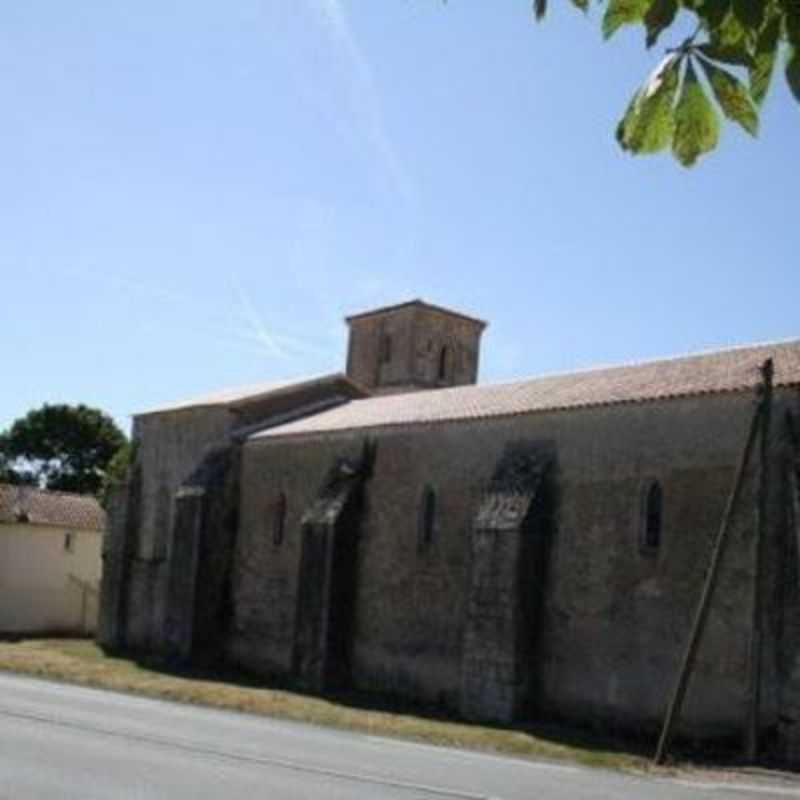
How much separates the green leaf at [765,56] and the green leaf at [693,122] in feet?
0.32

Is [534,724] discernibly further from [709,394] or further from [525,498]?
[709,394]

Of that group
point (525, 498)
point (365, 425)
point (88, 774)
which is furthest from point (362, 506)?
point (88, 774)

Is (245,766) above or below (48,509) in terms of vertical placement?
below

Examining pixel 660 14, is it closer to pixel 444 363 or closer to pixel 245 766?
pixel 245 766

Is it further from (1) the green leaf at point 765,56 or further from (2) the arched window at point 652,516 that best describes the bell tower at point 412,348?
(1) the green leaf at point 765,56

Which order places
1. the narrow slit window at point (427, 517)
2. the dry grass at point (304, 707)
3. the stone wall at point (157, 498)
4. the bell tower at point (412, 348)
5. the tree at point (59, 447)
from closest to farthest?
the dry grass at point (304, 707), the narrow slit window at point (427, 517), the stone wall at point (157, 498), the bell tower at point (412, 348), the tree at point (59, 447)

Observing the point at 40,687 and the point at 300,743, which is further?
the point at 40,687

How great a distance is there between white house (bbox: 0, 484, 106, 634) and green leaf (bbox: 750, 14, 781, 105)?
43.9 metres

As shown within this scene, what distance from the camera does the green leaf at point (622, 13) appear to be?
2648 mm

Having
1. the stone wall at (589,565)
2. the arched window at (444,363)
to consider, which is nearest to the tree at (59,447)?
the arched window at (444,363)

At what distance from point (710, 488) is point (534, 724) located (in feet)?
17.5

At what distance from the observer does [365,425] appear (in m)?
30.5

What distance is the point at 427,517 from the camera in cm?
2819

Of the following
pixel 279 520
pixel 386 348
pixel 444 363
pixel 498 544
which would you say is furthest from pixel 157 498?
pixel 498 544
